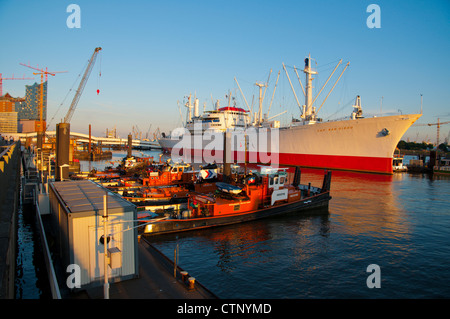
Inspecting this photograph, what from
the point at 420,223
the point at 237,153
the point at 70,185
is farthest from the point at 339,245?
the point at 237,153

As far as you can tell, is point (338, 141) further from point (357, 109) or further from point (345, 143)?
point (357, 109)

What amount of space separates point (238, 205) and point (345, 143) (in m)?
37.5

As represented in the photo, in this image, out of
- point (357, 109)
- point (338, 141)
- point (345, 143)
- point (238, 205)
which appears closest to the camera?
point (238, 205)

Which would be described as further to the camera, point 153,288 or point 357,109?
point 357,109

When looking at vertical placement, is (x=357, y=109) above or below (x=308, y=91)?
below

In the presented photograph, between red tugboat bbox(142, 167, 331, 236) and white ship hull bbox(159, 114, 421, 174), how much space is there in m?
30.0

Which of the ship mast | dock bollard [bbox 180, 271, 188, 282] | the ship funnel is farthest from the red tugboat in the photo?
the ship mast

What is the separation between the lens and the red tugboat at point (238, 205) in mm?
19156

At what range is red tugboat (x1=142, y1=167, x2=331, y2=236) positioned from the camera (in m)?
19.2

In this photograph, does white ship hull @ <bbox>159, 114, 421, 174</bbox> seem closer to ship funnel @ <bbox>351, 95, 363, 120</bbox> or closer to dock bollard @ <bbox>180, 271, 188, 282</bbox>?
ship funnel @ <bbox>351, 95, 363, 120</bbox>

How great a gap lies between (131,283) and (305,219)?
17745 millimetres

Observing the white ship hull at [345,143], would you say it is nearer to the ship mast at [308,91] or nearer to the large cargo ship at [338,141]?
the large cargo ship at [338,141]

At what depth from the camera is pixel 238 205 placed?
21.5 meters

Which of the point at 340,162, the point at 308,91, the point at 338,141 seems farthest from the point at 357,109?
the point at 308,91
